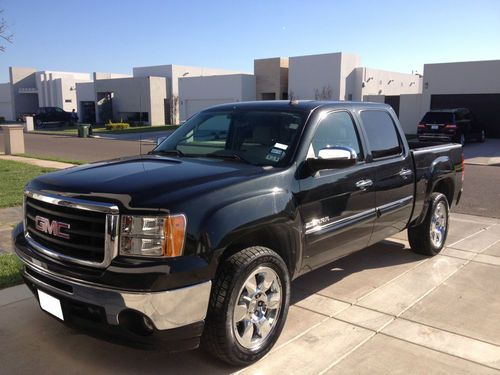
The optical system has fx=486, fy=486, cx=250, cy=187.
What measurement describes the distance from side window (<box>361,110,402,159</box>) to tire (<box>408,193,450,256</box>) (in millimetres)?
1112

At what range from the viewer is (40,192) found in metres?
3.42

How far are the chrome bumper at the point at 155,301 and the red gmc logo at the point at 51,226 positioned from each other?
309 millimetres

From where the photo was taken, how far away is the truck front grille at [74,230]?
2979 millimetres

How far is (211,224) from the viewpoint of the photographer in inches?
122

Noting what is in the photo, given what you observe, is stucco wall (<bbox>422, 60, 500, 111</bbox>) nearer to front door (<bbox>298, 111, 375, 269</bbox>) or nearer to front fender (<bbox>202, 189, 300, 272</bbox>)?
front door (<bbox>298, 111, 375, 269</bbox>)

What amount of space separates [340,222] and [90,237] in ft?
7.20

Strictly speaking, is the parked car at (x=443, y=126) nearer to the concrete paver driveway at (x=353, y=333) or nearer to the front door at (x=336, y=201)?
the concrete paver driveway at (x=353, y=333)

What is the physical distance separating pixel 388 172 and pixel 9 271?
4.14 m

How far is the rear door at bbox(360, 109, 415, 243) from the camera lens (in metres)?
4.92

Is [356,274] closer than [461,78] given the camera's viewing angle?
Yes

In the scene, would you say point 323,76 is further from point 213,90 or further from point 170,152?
point 170,152

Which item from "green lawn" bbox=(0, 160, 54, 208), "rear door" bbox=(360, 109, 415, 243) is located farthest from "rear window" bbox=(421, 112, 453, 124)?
"rear door" bbox=(360, 109, 415, 243)

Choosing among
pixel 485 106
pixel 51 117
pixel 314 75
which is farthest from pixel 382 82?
pixel 51 117

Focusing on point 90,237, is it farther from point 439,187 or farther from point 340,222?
point 439,187
